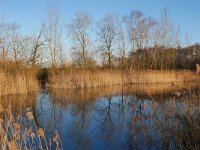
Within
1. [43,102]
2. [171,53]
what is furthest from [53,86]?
[171,53]

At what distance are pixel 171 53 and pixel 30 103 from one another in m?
21.8

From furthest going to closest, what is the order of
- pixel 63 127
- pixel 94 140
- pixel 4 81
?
pixel 4 81, pixel 63 127, pixel 94 140

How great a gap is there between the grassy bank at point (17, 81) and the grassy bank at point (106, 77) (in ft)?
6.70

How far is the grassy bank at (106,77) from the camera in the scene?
17203 millimetres

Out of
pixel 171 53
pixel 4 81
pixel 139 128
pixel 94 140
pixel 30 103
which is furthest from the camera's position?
pixel 171 53

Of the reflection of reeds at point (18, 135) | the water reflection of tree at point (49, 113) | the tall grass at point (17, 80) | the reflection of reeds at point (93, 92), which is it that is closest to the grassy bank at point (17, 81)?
the tall grass at point (17, 80)

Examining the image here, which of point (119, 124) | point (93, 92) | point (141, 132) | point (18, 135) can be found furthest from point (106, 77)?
point (18, 135)

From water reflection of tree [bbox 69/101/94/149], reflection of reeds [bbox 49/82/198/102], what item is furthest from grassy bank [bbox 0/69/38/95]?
water reflection of tree [bbox 69/101/94/149]

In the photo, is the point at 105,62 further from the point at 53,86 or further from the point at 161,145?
the point at 161,145

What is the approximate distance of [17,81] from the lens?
14273 millimetres

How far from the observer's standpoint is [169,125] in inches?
228

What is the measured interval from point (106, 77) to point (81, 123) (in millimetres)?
10876

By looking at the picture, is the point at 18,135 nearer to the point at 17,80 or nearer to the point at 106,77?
the point at 17,80

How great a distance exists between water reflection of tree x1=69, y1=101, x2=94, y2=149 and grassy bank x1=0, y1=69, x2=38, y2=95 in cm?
417
